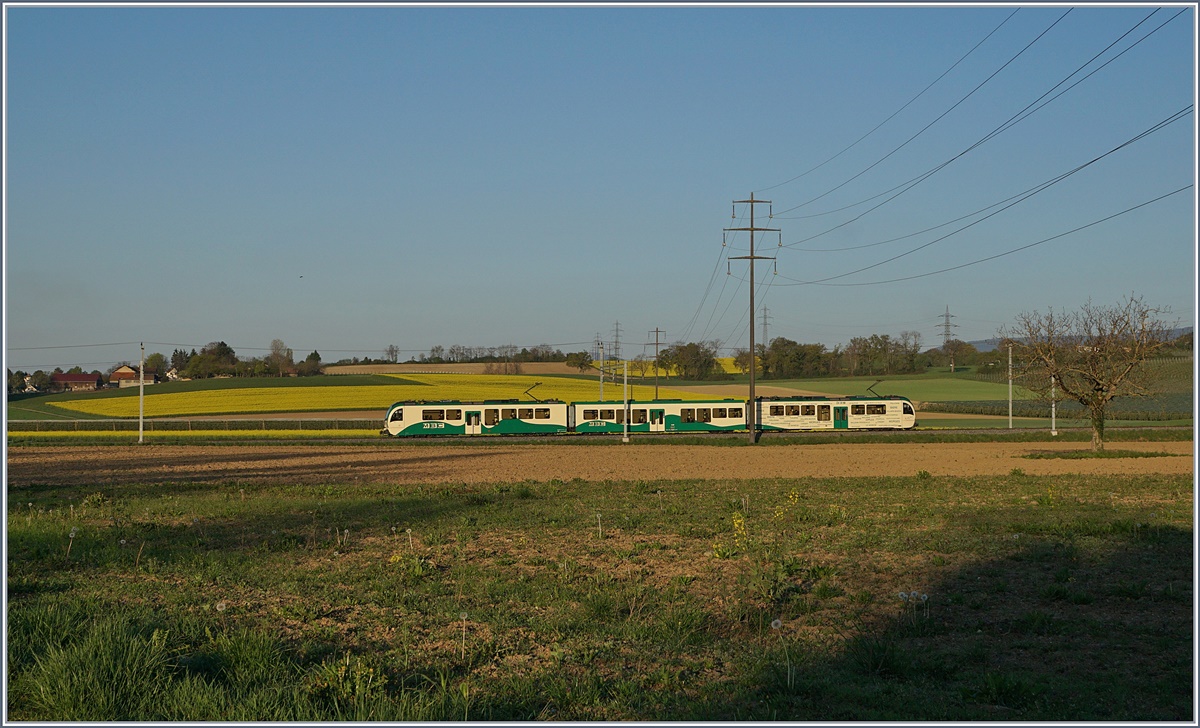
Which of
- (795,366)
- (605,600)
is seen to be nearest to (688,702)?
(605,600)

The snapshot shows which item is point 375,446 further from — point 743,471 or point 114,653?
point 114,653

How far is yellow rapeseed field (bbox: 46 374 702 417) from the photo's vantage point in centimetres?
7856

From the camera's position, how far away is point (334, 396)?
86938 millimetres

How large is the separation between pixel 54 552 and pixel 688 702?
10.4 m

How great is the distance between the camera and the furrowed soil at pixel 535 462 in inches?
1144

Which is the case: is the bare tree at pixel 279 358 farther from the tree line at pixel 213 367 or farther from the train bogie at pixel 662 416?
the train bogie at pixel 662 416

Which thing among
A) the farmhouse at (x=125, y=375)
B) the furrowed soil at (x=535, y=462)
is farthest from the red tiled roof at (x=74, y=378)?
the furrowed soil at (x=535, y=462)

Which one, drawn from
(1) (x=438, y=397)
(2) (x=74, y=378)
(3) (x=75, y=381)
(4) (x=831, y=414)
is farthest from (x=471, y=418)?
(2) (x=74, y=378)

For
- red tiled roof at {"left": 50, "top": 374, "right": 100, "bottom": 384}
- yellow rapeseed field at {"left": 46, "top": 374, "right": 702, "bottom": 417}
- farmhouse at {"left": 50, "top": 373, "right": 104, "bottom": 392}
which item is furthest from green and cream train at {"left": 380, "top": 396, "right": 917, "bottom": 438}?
red tiled roof at {"left": 50, "top": 374, "right": 100, "bottom": 384}

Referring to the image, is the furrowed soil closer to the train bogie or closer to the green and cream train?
the green and cream train

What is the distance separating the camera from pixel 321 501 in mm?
20359

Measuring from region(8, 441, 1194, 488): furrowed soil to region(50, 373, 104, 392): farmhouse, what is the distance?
86.7m

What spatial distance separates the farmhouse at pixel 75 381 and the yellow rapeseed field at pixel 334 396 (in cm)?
4195

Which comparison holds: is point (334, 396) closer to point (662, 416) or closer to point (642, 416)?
point (642, 416)
